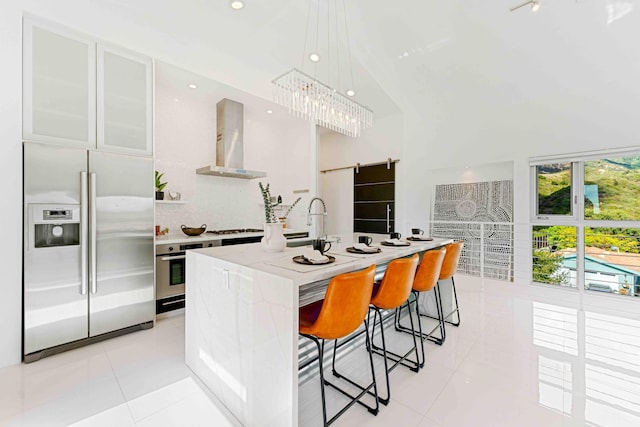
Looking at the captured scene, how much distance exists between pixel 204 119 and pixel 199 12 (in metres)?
1.40

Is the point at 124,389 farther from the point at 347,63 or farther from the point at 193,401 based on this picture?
the point at 347,63

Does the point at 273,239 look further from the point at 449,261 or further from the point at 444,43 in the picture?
the point at 444,43

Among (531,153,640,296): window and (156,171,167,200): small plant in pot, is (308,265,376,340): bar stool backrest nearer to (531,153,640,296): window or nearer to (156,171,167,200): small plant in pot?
(156,171,167,200): small plant in pot

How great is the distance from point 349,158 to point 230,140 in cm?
285

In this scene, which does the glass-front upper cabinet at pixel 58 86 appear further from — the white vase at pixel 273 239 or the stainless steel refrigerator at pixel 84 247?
the white vase at pixel 273 239

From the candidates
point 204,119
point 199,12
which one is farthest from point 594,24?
point 204,119

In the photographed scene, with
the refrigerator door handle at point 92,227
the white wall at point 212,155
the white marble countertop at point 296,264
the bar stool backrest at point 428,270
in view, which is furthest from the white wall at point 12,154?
the bar stool backrest at point 428,270

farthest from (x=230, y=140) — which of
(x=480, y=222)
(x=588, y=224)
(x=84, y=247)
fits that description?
(x=588, y=224)

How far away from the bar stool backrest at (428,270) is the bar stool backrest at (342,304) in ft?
2.94

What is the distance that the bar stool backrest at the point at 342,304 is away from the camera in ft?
4.71

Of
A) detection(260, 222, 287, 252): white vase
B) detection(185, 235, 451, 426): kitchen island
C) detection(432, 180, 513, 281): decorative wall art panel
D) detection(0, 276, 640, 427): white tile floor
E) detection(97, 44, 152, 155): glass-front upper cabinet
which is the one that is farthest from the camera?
detection(432, 180, 513, 281): decorative wall art panel

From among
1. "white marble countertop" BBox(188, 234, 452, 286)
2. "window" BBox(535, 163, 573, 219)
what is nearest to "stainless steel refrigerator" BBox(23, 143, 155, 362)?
"white marble countertop" BBox(188, 234, 452, 286)

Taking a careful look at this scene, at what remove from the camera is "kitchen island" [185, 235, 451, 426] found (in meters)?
1.37

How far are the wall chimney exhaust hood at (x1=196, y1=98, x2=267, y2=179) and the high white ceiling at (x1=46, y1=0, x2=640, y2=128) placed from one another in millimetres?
468
